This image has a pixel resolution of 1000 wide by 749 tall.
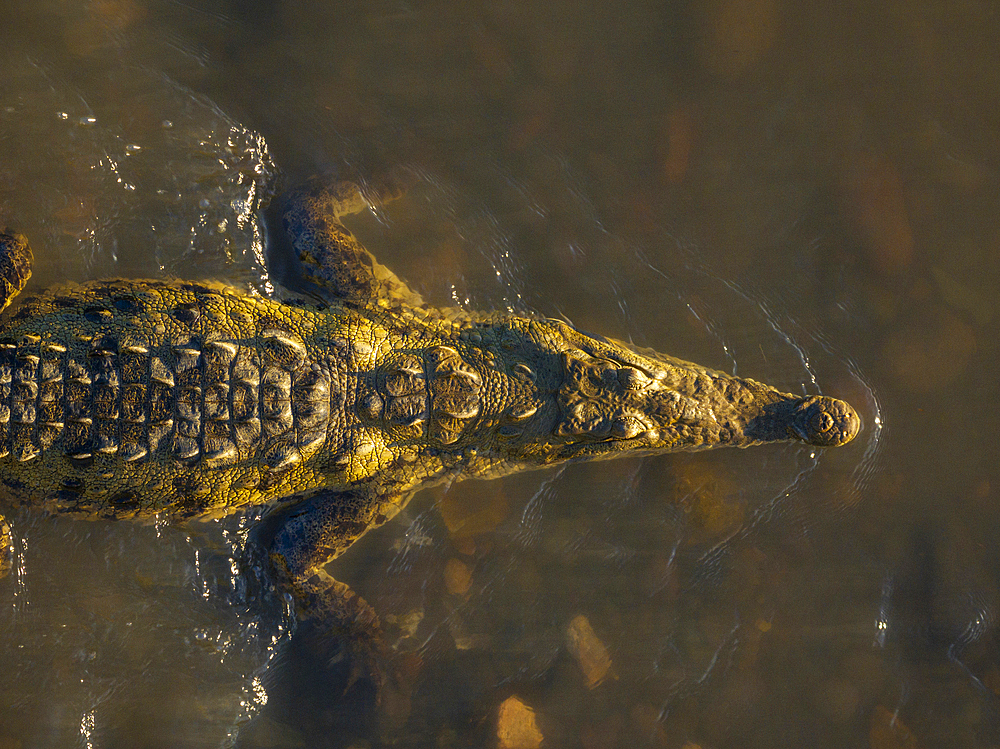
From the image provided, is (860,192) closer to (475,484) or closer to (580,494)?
(580,494)

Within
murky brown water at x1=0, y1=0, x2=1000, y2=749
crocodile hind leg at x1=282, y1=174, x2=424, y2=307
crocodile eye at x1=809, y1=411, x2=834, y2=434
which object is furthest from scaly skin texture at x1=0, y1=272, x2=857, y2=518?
murky brown water at x1=0, y1=0, x2=1000, y2=749

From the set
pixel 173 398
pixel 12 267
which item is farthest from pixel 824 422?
pixel 12 267

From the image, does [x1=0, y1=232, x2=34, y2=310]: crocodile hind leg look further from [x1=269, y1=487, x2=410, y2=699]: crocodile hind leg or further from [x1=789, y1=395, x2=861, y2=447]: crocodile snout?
[x1=789, y1=395, x2=861, y2=447]: crocodile snout

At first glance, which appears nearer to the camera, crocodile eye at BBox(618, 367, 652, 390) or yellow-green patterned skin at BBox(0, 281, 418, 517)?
yellow-green patterned skin at BBox(0, 281, 418, 517)

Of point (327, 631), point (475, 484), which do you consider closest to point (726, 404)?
point (475, 484)

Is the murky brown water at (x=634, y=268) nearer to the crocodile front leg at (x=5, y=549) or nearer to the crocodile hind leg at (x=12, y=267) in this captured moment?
the crocodile hind leg at (x=12, y=267)

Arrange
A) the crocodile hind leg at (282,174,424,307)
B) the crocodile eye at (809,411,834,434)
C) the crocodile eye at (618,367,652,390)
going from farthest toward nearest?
1. the crocodile hind leg at (282,174,424,307)
2. the crocodile eye at (809,411,834,434)
3. the crocodile eye at (618,367,652,390)

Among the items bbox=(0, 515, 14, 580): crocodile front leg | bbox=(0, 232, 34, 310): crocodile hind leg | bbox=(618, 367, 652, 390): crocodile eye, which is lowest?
bbox=(0, 515, 14, 580): crocodile front leg

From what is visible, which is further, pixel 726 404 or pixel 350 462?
pixel 726 404
